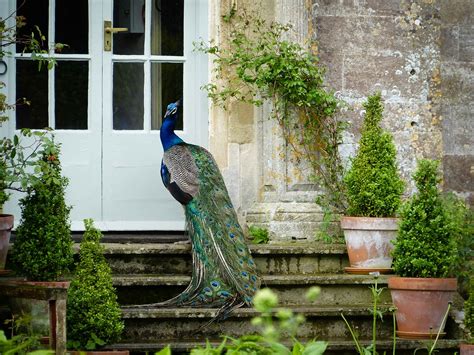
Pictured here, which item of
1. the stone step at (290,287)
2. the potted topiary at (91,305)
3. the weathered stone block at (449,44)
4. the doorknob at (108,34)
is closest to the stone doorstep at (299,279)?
the stone step at (290,287)

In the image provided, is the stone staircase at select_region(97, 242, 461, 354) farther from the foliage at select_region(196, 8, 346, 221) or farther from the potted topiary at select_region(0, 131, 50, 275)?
the potted topiary at select_region(0, 131, 50, 275)

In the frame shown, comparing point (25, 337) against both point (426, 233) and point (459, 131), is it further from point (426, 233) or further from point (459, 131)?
point (459, 131)

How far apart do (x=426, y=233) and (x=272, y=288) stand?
1.02 metres

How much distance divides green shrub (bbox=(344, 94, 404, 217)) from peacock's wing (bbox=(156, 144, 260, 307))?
0.79m

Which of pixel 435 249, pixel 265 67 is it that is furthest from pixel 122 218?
pixel 435 249

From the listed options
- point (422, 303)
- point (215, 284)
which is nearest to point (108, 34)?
point (215, 284)

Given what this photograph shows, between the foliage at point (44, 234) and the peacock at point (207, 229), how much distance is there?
0.79 meters

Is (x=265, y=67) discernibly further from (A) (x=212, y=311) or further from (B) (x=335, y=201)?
(A) (x=212, y=311)

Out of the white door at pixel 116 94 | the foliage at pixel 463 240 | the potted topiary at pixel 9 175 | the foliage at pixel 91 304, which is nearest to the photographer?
the foliage at pixel 91 304

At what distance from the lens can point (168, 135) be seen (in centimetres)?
701

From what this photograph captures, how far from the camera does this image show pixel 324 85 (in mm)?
7148

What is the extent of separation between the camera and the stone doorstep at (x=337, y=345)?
227 inches

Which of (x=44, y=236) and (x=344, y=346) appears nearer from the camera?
(x=44, y=236)

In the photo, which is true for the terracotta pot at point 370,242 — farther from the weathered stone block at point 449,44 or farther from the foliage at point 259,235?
the weathered stone block at point 449,44
